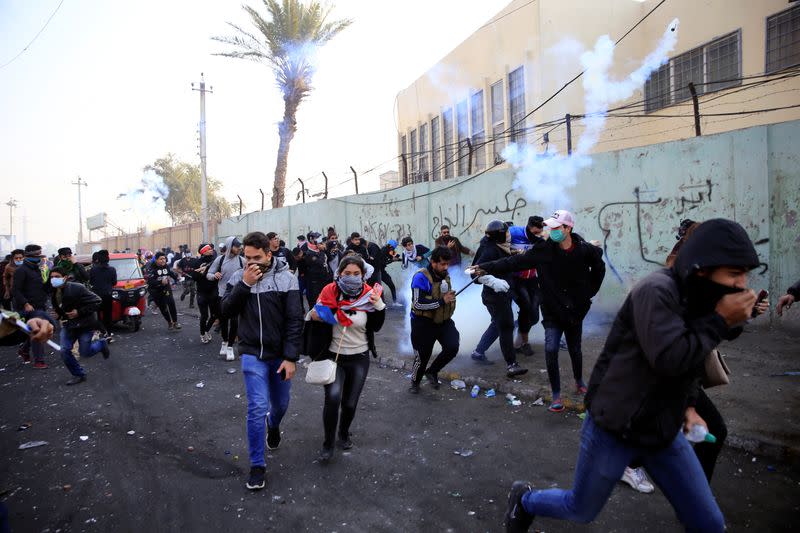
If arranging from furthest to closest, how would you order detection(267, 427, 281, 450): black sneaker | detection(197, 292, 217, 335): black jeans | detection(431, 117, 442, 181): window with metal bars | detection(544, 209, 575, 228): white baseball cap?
1. detection(431, 117, 442, 181): window with metal bars
2. detection(197, 292, 217, 335): black jeans
3. detection(544, 209, 575, 228): white baseball cap
4. detection(267, 427, 281, 450): black sneaker

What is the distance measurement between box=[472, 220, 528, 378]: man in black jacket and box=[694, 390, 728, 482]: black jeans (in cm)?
304

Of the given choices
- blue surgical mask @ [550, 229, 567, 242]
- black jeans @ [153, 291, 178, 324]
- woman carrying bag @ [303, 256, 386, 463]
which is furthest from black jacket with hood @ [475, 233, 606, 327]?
black jeans @ [153, 291, 178, 324]

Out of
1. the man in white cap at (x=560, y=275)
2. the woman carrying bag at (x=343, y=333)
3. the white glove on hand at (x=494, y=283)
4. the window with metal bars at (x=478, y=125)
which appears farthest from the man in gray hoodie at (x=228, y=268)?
the window with metal bars at (x=478, y=125)

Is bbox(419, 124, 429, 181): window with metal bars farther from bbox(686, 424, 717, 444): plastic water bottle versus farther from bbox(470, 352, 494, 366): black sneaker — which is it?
bbox(686, 424, 717, 444): plastic water bottle

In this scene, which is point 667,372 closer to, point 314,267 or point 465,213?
point 314,267

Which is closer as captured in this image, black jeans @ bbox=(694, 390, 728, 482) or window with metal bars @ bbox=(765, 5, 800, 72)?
black jeans @ bbox=(694, 390, 728, 482)

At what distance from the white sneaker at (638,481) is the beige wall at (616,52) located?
892 centimetres

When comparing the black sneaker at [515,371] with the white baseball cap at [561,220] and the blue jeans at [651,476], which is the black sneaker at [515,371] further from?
the blue jeans at [651,476]

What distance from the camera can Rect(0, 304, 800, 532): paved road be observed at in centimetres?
321

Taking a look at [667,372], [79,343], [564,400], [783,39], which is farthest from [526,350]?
[783,39]

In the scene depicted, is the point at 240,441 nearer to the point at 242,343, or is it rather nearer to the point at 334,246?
the point at 242,343

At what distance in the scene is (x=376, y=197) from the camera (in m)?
15.3

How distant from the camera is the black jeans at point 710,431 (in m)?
2.72

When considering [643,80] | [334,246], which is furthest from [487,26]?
[334,246]
